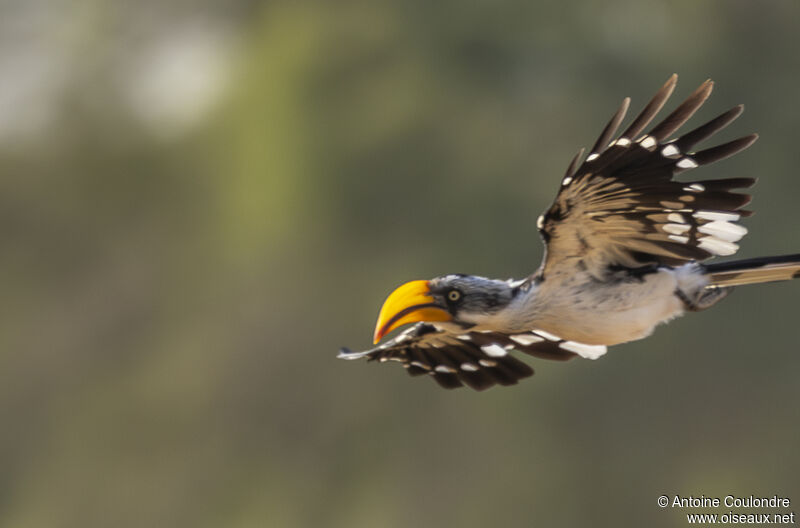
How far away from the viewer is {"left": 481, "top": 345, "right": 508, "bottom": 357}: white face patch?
15.9ft

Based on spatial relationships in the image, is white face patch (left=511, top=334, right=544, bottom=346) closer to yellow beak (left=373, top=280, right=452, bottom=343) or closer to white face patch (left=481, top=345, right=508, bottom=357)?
white face patch (left=481, top=345, right=508, bottom=357)

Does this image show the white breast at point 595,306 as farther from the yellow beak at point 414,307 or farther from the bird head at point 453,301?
the yellow beak at point 414,307

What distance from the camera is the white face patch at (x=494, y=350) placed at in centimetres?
485

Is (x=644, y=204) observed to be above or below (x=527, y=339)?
above

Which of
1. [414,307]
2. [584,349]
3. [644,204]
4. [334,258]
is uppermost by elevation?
[334,258]

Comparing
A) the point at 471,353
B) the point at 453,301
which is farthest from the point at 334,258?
the point at 453,301

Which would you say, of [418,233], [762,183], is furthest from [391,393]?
[762,183]

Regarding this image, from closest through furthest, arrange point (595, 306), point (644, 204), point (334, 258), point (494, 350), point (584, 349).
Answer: point (644, 204), point (595, 306), point (584, 349), point (494, 350), point (334, 258)

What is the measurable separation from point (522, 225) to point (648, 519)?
15.8 ft

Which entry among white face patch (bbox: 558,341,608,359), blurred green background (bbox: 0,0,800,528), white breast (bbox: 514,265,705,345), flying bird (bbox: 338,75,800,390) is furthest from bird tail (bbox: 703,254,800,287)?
blurred green background (bbox: 0,0,800,528)

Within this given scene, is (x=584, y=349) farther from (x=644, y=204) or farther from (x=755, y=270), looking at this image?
(x=644, y=204)

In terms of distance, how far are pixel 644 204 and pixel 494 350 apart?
1304 millimetres

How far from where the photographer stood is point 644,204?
3.82 m

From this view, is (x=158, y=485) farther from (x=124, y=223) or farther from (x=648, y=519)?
(x=648, y=519)
